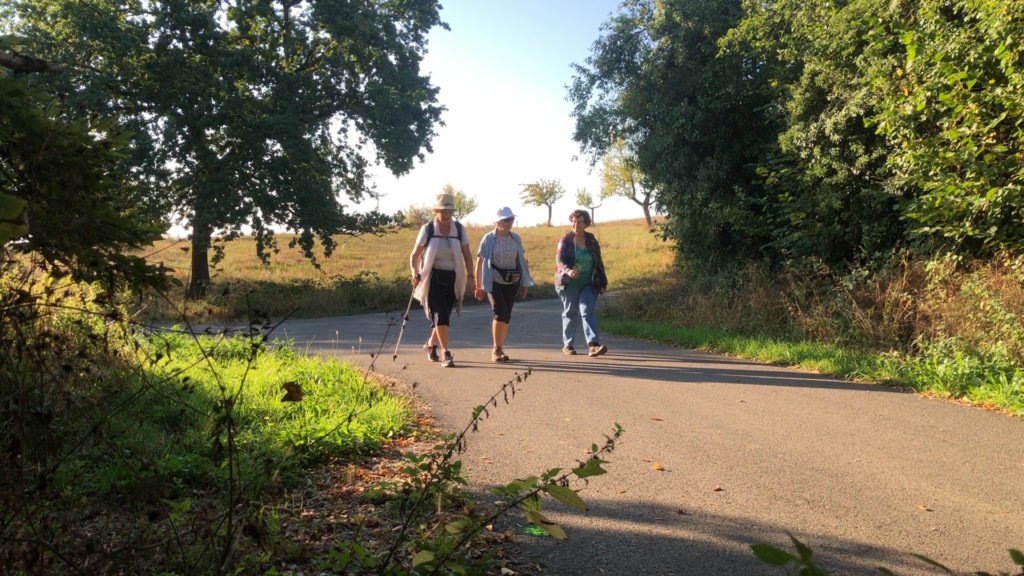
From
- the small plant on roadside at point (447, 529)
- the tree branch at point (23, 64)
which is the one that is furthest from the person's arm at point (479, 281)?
the tree branch at point (23, 64)

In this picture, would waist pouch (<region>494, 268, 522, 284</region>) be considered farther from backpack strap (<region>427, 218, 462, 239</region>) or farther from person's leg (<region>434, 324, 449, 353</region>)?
person's leg (<region>434, 324, 449, 353</region>)

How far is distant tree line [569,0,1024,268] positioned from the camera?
8039mm

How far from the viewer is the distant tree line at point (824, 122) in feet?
26.4

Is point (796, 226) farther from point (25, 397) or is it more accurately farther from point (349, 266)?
point (349, 266)

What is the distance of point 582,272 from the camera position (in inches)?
382

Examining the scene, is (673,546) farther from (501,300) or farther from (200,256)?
(200,256)

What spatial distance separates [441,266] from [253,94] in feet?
50.7

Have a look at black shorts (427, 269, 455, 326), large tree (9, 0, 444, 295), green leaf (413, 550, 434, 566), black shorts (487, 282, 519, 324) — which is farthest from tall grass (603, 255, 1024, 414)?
large tree (9, 0, 444, 295)

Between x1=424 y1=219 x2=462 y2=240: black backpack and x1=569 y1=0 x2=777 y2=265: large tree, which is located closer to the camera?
x1=424 y1=219 x2=462 y2=240: black backpack

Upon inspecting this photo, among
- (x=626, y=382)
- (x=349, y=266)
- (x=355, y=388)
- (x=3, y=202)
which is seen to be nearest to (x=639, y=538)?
(x=3, y=202)

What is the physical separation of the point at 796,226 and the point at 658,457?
859 cm

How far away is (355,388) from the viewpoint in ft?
21.6

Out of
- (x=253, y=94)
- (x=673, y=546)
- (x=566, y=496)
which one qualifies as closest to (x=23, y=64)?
(x=566, y=496)

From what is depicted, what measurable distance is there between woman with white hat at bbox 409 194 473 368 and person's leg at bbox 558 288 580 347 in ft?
5.46
